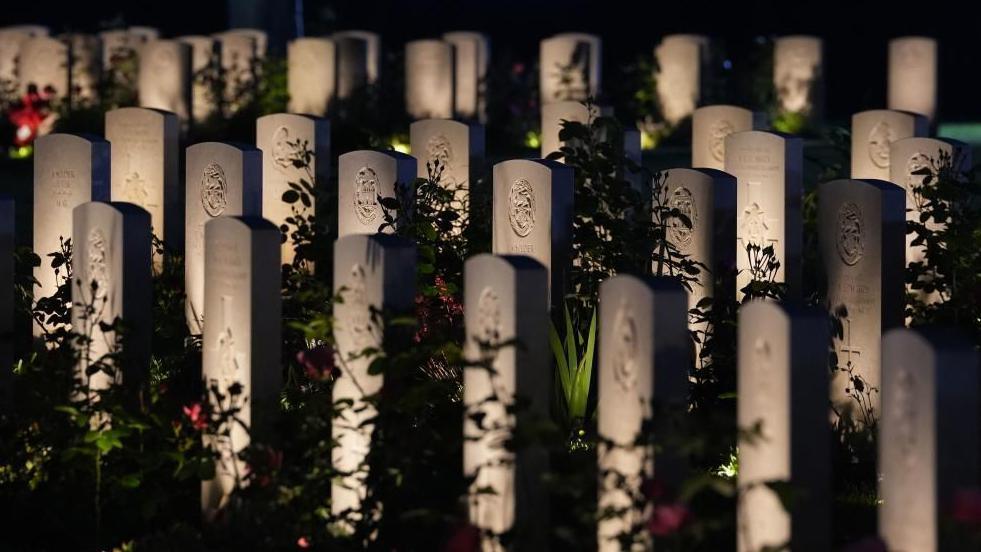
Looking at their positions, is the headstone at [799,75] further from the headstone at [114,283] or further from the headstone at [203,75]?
the headstone at [114,283]

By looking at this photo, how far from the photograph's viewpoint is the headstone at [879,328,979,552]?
13.3ft

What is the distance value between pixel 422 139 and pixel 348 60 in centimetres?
614

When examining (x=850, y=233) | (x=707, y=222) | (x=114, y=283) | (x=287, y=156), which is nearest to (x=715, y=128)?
(x=287, y=156)

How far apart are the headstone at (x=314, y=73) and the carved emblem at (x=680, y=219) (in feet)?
24.4

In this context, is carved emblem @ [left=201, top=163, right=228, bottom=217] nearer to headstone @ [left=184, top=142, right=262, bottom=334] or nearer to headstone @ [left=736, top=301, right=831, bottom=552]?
headstone @ [left=184, top=142, right=262, bottom=334]

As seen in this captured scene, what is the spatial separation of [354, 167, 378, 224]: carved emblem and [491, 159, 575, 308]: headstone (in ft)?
1.77

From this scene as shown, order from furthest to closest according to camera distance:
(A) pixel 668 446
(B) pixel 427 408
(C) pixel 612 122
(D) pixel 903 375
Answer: (C) pixel 612 122
(B) pixel 427 408
(A) pixel 668 446
(D) pixel 903 375

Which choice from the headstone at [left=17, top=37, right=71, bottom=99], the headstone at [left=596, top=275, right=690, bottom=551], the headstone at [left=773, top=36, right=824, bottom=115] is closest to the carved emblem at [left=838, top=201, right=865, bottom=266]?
the headstone at [left=596, top=275, right=690, bottom=551]

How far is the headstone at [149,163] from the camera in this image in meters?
8.31

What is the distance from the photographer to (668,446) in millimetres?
4520

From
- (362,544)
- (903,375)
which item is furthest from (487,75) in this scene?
(903,375)

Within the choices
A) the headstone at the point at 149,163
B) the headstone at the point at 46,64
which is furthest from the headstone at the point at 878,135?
the headstone at the point at 46,64

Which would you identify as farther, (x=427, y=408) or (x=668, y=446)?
(x=427, y=408)

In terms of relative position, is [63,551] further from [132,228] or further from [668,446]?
[668,446]
